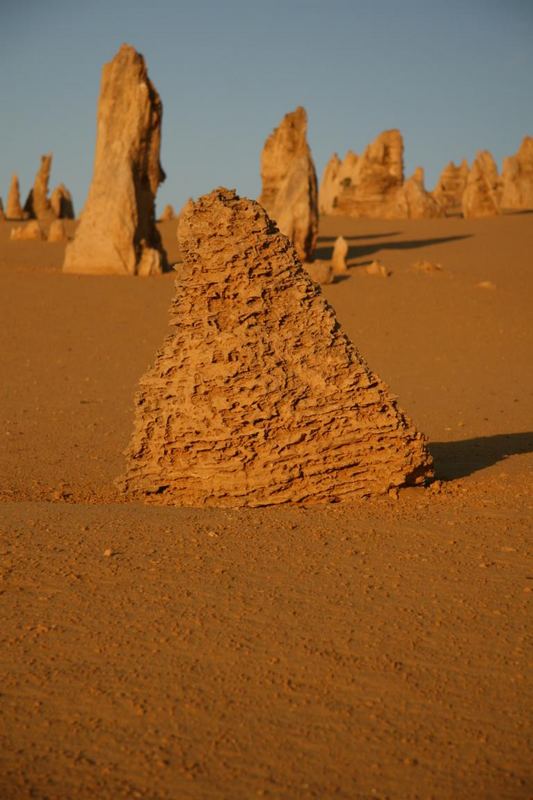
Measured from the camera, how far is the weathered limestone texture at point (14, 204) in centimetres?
4437

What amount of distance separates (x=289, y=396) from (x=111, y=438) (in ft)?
11.4

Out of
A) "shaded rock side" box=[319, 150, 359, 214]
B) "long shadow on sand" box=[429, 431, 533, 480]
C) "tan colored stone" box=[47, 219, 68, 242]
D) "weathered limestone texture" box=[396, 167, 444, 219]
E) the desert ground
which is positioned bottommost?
"long shadow on sand" box=[429, 431, 533, 480]

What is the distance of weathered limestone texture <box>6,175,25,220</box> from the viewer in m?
44.4

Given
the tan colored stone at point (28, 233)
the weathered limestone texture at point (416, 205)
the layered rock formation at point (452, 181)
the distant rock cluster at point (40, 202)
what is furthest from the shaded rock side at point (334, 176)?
the tan colored stone at point (28, 233)

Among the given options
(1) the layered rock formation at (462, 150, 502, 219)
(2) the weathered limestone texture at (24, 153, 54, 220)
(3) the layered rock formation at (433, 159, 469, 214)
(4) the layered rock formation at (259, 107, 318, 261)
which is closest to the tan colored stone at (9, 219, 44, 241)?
(4) the layered rock formation at (259, 107, 318, 261)

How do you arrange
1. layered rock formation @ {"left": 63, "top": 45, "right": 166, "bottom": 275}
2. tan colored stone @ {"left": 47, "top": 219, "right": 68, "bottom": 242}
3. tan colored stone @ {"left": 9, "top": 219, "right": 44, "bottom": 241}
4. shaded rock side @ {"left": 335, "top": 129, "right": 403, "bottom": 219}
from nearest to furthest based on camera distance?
layered rock formation @ {"left": 63, "top": 45, "right": 166, "bottom": 275} < tan colored stone @ {"left": 47, "top": 219, "right": 68, "bottom": 242} < tan colored stone @ {"left": 9, "top": 219, "right": 44, "bottom": 241} < shaded rock side @ {"left": 335, "top": 129, "right": 403, "bottom": 219}

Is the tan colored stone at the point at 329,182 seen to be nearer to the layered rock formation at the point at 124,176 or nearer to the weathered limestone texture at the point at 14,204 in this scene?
the weathered limestone texture at the point at 14,204

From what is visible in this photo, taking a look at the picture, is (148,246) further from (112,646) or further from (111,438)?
(112,646)

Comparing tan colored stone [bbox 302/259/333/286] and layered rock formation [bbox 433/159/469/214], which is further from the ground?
layered rock formation [bbox 433/159/469/214]

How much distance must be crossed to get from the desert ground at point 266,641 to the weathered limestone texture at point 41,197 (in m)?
36.8

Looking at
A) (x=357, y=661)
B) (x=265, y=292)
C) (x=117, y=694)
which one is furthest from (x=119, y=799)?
Result: (x=265, y=292)

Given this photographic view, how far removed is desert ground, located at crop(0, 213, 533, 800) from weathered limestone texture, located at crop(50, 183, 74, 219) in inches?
1471

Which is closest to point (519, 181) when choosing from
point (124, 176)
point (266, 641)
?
point (124, 176)

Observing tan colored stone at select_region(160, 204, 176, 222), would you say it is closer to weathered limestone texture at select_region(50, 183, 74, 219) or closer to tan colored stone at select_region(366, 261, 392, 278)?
weathered limestone texture at select_region(50, 183, 74, 219)
